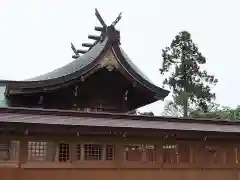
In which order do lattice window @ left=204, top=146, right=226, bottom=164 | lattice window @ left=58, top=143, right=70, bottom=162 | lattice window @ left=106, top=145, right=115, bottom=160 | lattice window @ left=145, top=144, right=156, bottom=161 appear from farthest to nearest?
lattice window @ left=204, top=146, right=226, bottom=164
lattice window @ left=145, top=144, right=156, bottom=161
lattice window @ left=106, top=145, right=115, bottom=160
lattice window @ left=58, top=143, right=70, bottom=162

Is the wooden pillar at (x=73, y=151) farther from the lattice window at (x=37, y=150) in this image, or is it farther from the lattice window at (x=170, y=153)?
the lattice window at (x=170, y=153)

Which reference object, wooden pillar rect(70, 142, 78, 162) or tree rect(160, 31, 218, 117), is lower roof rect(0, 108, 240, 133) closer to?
wooden pillar rect(70, 142, 78, 162)

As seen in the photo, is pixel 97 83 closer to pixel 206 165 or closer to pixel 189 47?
pixel 206 165

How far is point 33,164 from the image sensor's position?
10.3m

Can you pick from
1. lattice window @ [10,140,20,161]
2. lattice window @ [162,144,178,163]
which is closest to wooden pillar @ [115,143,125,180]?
lattice window @ [162,144,178,163]

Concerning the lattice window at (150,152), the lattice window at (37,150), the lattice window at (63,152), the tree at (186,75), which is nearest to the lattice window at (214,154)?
the lattice window at (150,152)

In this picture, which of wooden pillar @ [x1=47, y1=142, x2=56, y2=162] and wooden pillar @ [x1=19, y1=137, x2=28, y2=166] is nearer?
wooden pillar @ [x1=19, y1=137, x2=28, y2=166]

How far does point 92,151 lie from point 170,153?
7.56 ft

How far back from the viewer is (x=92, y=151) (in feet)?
36.2

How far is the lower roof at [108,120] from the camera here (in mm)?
10242

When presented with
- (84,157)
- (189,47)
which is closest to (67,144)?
(84,157)

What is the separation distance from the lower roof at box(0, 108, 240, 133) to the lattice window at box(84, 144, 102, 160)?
2.29ft

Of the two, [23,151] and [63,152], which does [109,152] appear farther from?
[23,151]

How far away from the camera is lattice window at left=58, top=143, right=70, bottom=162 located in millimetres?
10633
